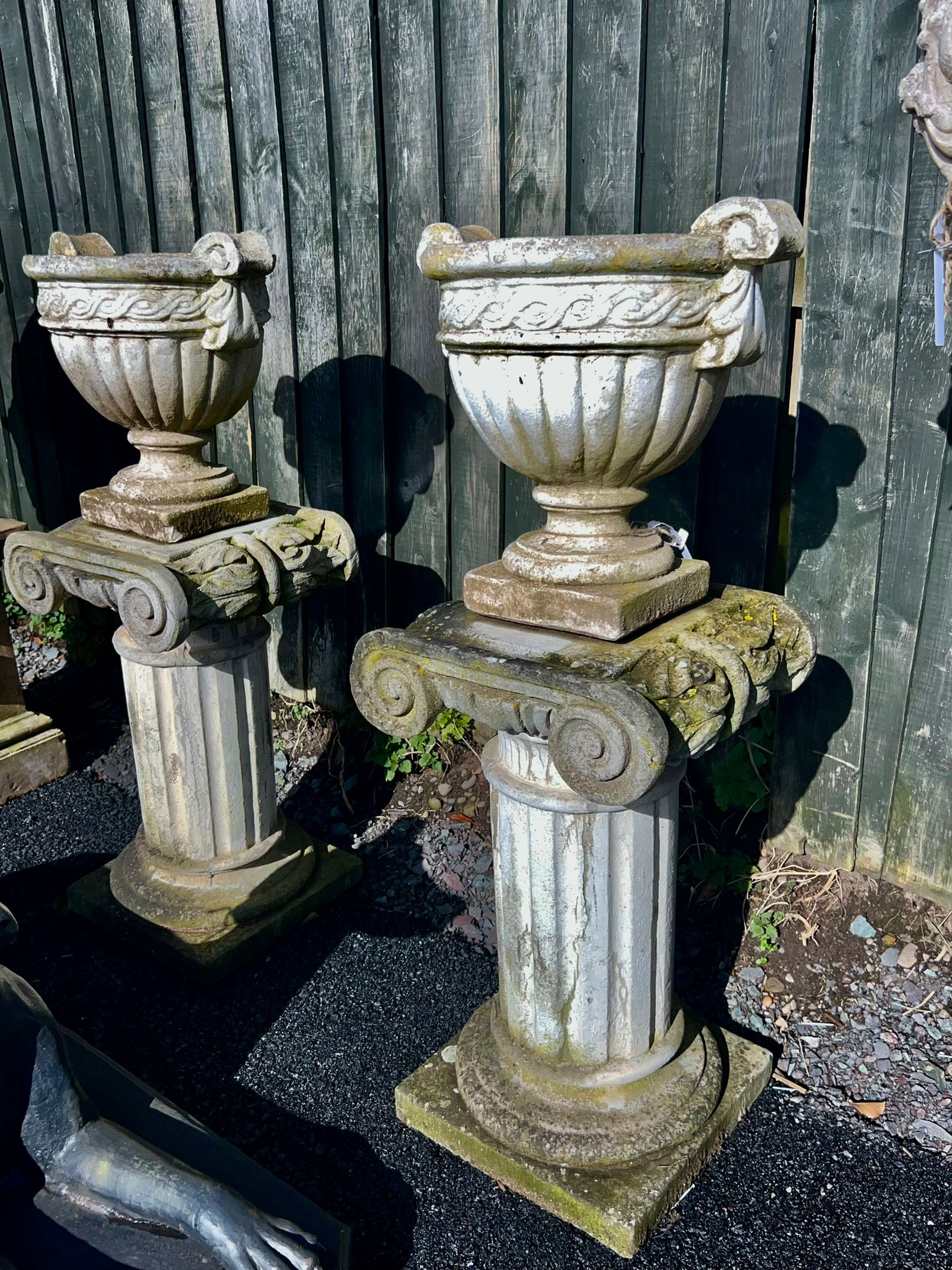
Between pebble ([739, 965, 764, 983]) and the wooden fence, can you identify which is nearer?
the wooden fence

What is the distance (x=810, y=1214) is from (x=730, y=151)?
2734 mm

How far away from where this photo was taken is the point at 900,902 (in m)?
3.23

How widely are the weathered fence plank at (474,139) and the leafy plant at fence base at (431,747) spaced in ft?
2.38

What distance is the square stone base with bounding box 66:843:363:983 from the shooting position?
320 centimetres

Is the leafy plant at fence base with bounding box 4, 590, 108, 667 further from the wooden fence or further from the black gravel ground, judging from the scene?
the black gravel ground

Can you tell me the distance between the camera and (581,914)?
7.68 feet

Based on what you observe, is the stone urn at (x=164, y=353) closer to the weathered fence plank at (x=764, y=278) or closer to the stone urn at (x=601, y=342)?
the stone urn at (x=601, y=342)

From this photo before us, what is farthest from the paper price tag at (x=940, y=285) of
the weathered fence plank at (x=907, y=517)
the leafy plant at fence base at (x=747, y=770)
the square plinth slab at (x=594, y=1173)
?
the square plinth slab at (x=594, y=1173)

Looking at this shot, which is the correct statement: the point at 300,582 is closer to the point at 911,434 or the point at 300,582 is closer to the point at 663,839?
the point at 663,839

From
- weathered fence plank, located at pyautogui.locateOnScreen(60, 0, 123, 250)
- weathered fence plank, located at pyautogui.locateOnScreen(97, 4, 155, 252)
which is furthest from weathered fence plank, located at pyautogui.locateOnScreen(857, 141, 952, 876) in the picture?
weathered fence plank, located at pyautogui.locateOnScreen(60, 0, 123, 250)

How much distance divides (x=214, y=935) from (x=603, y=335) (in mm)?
2243

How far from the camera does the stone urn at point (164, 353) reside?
278 cm

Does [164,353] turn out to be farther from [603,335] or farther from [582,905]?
[582,905]

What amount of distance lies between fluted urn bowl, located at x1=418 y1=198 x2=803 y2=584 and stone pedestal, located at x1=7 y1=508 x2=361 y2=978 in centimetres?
109
